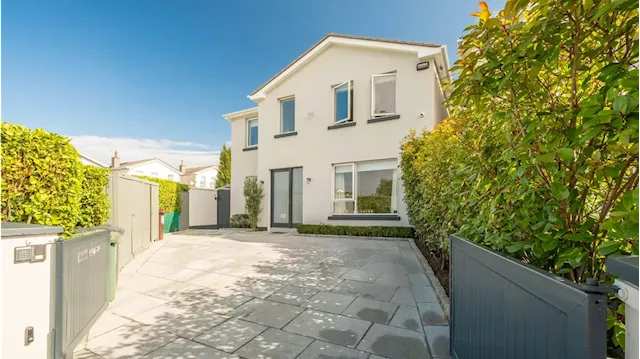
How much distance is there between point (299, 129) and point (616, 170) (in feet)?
35.5

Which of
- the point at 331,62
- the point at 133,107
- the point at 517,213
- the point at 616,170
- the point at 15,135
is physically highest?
the point at 331,62

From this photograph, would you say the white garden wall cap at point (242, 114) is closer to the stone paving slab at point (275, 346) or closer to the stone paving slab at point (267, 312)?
the stone paving slab at point (267, 312)

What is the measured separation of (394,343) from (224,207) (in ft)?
45.8

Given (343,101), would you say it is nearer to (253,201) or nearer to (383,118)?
(383,118)

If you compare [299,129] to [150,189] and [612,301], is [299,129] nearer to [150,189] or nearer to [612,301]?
[150,189]

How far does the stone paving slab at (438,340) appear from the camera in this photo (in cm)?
264

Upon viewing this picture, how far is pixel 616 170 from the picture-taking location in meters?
1.07

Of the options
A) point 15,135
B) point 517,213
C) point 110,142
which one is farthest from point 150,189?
point 110,142

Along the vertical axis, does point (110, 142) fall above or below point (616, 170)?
above

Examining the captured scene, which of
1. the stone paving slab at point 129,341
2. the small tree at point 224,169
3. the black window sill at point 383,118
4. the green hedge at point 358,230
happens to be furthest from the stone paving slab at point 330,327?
the small tree at point 224,169

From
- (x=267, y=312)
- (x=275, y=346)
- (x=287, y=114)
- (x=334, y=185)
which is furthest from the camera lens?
(x=287, y=114)

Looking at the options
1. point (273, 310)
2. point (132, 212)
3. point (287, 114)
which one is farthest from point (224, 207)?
point (273, 310)

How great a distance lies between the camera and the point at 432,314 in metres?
3.41

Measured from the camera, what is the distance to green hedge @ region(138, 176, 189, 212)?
1196 centimetres
